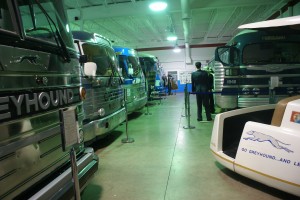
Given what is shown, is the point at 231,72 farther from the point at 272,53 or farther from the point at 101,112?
the point at 101,112

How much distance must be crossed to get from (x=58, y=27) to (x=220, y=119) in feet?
8.20

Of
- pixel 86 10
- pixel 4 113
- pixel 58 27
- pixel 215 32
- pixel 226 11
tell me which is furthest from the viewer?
pixel 215 32

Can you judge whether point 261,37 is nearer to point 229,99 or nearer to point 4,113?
point 229,99

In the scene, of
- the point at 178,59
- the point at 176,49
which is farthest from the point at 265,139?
the point at 178,59

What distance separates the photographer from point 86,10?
10.3 metres

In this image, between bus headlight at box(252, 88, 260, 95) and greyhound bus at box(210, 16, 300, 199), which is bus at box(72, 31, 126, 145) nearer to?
greyhound bus at box(210, 16, 300, 199)

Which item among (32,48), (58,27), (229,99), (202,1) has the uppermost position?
(202,1)

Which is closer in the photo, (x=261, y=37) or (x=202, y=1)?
(x=261, y=37)

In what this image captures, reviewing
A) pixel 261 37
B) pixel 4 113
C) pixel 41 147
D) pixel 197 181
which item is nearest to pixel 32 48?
pixel 4 113

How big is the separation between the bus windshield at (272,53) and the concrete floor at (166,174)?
3.14 meters

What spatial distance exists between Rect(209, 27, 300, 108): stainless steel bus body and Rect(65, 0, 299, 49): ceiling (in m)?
2.95

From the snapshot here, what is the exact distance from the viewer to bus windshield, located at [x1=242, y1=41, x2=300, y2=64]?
282 inches

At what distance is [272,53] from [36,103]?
7.18 meters

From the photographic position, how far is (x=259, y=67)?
23.3 feet
